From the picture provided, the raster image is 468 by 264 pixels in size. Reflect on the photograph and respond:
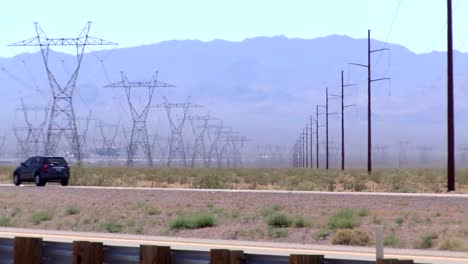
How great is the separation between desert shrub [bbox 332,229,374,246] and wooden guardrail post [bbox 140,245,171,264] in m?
14.6

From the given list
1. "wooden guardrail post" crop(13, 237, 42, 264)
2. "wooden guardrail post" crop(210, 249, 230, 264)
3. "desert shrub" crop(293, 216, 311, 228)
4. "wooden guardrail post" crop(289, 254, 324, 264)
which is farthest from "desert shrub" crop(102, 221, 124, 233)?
"wooden guardrail post" crop(289, 254, 324, 264)

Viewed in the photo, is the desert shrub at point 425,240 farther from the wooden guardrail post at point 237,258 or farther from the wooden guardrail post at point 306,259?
the wooden guardrail post at point 306,259

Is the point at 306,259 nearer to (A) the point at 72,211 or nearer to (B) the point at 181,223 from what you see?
(B) the point at 181,223

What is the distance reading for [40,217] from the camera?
33062 millimetres

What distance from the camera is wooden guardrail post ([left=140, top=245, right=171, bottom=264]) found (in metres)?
9.64

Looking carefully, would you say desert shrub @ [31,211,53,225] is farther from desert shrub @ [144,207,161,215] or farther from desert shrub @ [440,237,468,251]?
desert shrub @ [440,237,468,251]

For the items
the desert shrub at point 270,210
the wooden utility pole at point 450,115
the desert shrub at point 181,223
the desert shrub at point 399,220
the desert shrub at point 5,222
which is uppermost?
the wooden utility pole at point 450,115

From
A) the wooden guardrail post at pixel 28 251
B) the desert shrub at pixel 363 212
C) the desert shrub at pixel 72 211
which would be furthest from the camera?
the desert shrub at pixel 72 211

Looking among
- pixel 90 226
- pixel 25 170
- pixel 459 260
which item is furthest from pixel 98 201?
pixel 459 260

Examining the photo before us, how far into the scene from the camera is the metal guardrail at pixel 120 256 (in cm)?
927

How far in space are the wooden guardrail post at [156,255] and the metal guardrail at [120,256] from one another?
0.06 metres

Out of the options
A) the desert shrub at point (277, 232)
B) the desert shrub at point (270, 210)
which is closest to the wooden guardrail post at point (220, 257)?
the desert shrub at point (277, 232)

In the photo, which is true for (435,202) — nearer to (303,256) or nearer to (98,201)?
(98,201)

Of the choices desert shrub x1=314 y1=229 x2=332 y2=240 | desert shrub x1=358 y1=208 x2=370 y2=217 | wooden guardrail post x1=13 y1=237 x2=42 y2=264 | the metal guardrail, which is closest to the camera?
the metal guardrail
